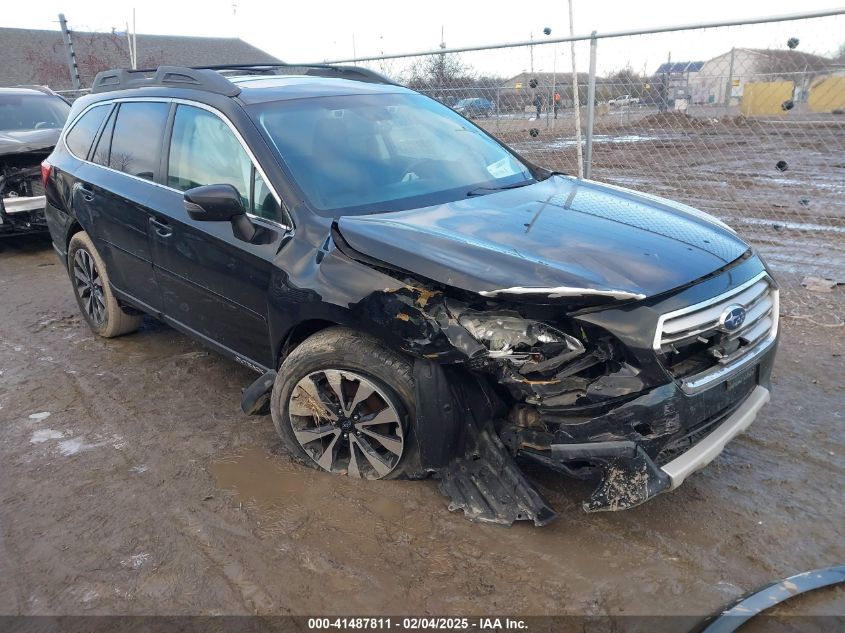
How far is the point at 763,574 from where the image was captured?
2588 millimetres

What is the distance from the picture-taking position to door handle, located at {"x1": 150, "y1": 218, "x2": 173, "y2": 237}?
3.87 metres

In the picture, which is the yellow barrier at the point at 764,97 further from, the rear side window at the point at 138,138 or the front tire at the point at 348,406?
the rear side window at the point at 138,138

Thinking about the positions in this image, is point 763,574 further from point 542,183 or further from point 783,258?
point 783,258

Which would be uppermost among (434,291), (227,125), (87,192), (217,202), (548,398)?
(227,125)

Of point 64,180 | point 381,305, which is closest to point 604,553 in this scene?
point 381,305

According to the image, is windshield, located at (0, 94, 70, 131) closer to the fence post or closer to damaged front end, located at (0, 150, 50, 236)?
damaged front end, located at (0, 150, 50, 236)

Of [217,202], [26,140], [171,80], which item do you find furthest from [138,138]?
[26,140]

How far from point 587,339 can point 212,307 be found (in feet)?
7.05

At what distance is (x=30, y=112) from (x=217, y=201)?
764 centimetres

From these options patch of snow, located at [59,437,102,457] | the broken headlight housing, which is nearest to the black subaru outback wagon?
the broken headlight housing

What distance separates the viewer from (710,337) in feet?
8.89

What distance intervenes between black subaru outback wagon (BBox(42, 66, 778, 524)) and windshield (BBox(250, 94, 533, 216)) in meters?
0.02

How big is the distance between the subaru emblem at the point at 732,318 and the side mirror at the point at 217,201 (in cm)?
220

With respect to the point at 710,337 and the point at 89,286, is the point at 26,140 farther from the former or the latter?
the point at 710,337
